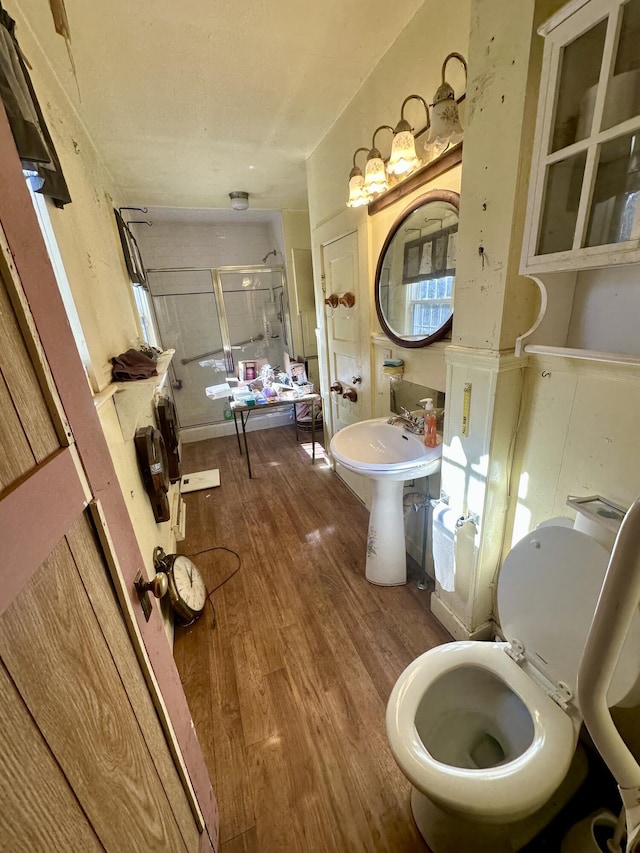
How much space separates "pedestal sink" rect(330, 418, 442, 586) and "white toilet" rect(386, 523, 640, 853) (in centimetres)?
68

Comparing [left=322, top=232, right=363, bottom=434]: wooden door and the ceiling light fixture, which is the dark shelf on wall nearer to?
[left=322, top=232, right=363, bottom=434]: wooden door

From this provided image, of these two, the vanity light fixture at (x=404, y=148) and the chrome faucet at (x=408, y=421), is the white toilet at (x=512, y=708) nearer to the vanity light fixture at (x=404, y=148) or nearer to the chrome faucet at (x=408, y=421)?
the chrome faucet at (x=408, y=421)

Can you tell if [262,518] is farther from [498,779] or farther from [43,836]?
[43,836]

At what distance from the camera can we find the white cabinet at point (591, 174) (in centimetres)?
70

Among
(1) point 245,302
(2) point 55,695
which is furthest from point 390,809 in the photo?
(1) point 245,302

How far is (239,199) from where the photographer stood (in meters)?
2.99

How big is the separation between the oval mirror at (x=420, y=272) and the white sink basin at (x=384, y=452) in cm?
47

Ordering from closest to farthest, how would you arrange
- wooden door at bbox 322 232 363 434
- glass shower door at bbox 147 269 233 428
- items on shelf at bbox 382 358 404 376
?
items on shelf at bbox 382 358 404 376, wooden door at bbox 322 232 363 434, glass shower door at bbox 147 269 233 428

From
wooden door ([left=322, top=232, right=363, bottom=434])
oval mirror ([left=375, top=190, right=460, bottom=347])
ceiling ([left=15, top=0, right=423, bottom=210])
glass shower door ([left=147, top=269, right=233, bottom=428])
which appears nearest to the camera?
ceiling ([left=15, top=0, right=423, bottom=210])

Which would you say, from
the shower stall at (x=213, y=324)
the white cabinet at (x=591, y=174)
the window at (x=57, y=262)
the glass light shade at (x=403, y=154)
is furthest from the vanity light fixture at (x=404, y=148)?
the shower stall at (x=213, y=324)

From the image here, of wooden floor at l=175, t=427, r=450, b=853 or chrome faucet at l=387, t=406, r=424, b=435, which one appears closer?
wooden floor at l=175, t=427, r=450, b=853

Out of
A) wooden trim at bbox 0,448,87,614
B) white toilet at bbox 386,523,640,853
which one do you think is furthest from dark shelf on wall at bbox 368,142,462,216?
wooden trim at bbox 0,448,87,614

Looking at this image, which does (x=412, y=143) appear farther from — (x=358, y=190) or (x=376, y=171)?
(x=358, y=190)

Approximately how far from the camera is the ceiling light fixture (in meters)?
2.94
